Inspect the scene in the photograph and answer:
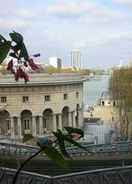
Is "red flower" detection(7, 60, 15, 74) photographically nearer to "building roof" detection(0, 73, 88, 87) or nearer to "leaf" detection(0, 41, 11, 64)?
"leaf" detection(0, 41, 11, 64)

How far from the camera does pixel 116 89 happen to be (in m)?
28.0

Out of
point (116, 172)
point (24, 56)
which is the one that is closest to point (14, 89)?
point (116, 172)

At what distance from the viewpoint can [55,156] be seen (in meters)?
1.12

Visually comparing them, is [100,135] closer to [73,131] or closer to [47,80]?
[47,80]

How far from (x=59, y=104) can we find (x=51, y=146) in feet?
105

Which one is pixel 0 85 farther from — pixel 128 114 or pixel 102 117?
pixel 102 117

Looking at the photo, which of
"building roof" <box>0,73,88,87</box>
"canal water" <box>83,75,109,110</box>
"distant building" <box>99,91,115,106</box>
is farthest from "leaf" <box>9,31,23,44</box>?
"canal water" <box>83,75,109,110</box>

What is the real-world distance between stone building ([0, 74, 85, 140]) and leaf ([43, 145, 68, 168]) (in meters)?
28.3

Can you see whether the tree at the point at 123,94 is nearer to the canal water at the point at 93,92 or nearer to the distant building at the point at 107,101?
the distant building at the point at 107,101

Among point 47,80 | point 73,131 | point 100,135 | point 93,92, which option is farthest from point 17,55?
point 93,92

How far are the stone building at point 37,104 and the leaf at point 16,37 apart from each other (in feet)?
92.8

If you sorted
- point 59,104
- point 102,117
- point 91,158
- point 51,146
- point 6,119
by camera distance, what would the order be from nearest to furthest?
point 51,146
point 91,158
point 6,119
point 59,104
point 102,117

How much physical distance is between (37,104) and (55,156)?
30836 mm

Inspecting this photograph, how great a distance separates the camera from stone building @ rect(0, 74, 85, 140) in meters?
30.6
